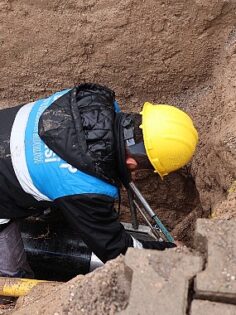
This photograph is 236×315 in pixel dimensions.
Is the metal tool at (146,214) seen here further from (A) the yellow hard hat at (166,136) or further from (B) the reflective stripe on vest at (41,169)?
(B) the reflective stripe on vest at (41,169)

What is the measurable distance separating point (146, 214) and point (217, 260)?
1582 mm

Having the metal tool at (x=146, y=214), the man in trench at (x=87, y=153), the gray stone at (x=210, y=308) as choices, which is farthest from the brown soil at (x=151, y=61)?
the gray stone at (x=210, y=308)

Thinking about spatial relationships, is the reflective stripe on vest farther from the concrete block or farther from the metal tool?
the concrete block

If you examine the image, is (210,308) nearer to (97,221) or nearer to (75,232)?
(97,221)

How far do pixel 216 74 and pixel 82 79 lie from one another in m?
0.97

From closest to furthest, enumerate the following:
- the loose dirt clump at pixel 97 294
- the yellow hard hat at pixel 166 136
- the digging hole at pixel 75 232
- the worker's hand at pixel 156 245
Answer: the loose dirt clump at pixel 97 294 → the yellow hard hat at pixel 166 136 → the worker's hand at pixel 156 245 → the digging hole at pixel 75 232

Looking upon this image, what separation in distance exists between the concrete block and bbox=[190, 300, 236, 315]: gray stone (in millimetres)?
23

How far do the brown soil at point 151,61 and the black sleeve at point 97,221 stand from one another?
0.72 metres

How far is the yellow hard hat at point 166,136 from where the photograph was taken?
264 centimetres

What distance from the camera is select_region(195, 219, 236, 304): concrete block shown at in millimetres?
1839

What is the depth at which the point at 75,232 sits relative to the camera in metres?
3.43

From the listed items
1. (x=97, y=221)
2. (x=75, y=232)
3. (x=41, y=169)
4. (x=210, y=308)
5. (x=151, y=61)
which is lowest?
(x=75, y=232)

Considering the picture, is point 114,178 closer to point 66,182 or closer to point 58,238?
point 66,182

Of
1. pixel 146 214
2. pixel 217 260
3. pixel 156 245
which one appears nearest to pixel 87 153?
pixel 156 245
